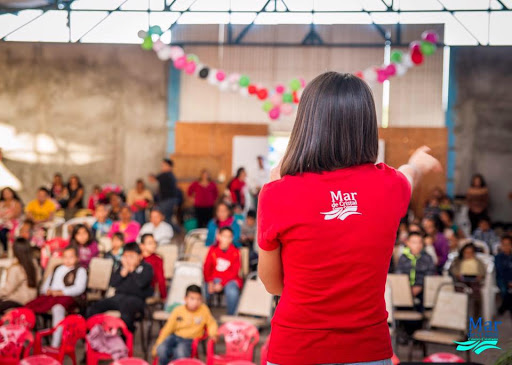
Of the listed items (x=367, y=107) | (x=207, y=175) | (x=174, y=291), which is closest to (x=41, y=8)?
(x=207, y=175)

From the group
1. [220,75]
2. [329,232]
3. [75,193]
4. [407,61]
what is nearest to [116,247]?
[407,61]

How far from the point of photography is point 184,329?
18.3 ft

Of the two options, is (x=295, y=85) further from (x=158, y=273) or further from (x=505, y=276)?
(x=158, y=273)

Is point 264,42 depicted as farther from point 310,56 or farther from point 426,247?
point 426,247

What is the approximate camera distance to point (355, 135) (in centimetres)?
139

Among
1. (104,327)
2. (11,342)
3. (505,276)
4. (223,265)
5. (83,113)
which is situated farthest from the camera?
(83,113)

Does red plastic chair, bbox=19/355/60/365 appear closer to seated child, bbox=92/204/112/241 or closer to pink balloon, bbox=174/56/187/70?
seated child, bbox=92/204/112/241

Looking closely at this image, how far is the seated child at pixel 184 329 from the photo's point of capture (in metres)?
5.50

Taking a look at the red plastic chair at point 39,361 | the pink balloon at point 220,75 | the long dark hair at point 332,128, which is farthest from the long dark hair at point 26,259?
the pink balloon at point 220,75

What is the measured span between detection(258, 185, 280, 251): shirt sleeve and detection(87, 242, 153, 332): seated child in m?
5.05

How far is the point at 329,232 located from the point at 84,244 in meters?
6.32

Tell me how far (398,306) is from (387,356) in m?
5.36

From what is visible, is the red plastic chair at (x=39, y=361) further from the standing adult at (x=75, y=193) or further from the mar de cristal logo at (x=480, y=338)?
the standing adult at (x=75, y=193)

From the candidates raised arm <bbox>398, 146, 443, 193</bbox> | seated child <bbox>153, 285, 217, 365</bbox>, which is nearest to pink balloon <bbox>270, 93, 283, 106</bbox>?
seated child <bbox>153, 285, 217, 365</bbox>
